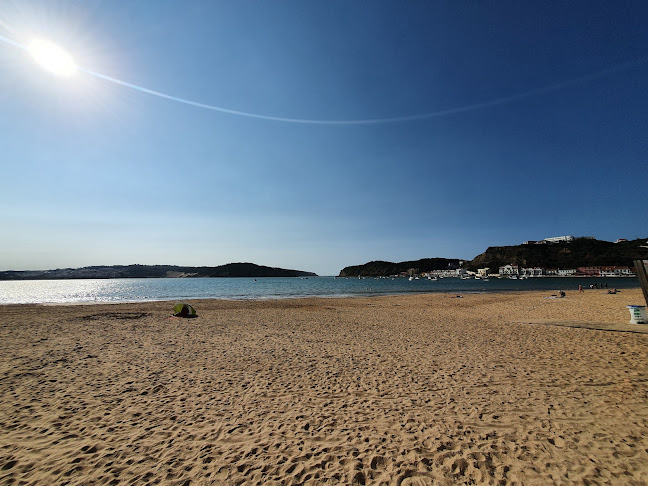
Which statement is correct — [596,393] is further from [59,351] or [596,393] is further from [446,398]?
[59,351]

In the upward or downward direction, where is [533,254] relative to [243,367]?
upward

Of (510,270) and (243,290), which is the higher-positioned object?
(510,270)

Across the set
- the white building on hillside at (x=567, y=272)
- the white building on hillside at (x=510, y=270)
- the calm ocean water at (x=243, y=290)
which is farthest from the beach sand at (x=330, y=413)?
the white building on hillside at (x=510, y=270)

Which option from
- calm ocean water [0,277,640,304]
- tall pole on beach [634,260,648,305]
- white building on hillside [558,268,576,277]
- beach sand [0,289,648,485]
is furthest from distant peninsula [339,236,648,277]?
beach sand [0,289,648,485]

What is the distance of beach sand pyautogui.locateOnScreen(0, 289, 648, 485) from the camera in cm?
423

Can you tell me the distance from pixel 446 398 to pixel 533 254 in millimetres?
184871

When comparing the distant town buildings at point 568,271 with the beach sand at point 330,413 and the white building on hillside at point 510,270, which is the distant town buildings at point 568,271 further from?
the beach sand at point 330,413

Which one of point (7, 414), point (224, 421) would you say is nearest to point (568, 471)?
point (224, 421)

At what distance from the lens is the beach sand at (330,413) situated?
4.23m

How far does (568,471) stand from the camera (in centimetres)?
409

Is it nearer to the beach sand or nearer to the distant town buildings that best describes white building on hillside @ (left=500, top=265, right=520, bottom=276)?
the distant town buildings

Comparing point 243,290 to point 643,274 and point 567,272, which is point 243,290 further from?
point 567,272

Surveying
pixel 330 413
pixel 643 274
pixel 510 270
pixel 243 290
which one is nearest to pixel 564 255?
pixel 510 270

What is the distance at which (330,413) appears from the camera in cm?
599
